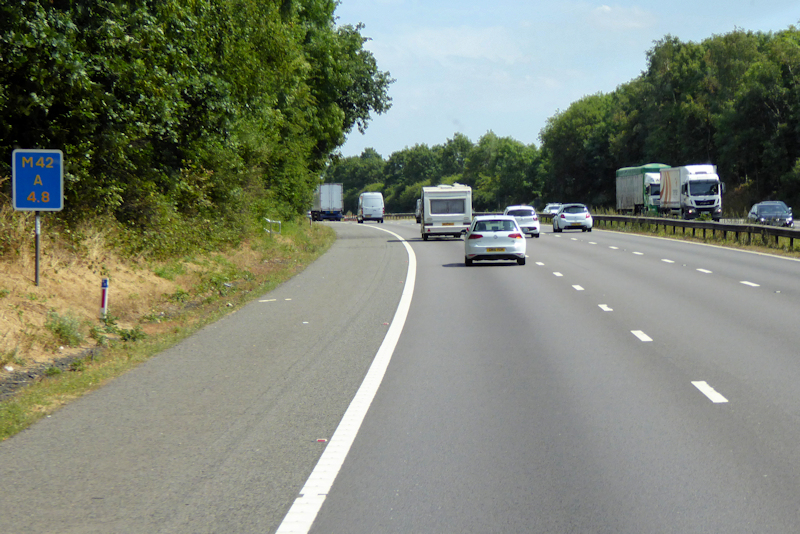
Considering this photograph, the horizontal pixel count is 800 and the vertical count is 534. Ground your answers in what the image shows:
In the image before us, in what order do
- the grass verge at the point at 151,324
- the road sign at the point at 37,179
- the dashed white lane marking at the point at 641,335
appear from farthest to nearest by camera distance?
1. the road sign at the point at 37,179
2. the dashed white lane marking at the point at 641,335
3. the grass verge at the point at 151,324

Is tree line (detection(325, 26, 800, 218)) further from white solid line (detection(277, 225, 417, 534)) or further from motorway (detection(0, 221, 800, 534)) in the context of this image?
white solid line (detection(277, 225, 417, 534))

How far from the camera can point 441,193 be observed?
1575 inches

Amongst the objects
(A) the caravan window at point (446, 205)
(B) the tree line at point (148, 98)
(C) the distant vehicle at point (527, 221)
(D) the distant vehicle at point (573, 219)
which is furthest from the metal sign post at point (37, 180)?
(D) the distant vehicle at point (573, 219)

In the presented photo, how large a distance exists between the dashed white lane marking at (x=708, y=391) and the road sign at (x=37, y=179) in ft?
28.8

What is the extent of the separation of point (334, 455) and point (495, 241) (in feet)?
62.2

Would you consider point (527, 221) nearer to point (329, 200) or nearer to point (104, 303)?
point (104, 303)

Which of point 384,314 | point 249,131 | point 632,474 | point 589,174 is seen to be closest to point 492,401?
point 632,474

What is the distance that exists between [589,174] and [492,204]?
1594 inches

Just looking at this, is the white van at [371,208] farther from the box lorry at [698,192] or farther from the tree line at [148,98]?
the tree line at [148,98]

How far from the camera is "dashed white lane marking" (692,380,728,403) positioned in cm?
758

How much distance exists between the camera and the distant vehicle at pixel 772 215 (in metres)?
44.6

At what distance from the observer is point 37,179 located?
12180 millimetres

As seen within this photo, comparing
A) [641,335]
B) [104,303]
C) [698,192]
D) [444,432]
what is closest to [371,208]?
[698,192]

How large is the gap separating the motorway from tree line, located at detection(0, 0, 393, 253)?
4.60 m
